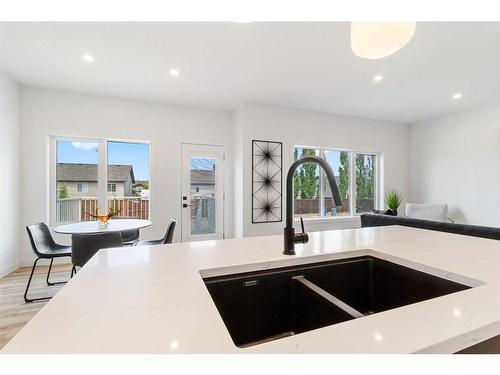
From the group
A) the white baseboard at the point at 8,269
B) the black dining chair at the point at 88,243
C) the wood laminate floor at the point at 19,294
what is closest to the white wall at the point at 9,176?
the white baseboard at the point at 8,269

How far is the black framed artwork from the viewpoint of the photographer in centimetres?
409

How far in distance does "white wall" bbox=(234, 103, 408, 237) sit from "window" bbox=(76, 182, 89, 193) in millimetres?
2439

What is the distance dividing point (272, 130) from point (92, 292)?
390 centimetres

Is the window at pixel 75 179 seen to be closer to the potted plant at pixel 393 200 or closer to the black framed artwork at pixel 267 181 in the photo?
the black framed artwork at pixel 267 181

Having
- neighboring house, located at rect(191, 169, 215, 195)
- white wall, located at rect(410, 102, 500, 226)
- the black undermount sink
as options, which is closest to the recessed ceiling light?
neighboring house, located at rect(191, 169, 215, 195)

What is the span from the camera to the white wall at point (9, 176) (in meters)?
2.99

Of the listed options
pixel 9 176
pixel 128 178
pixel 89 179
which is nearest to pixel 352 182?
pixel 128 178

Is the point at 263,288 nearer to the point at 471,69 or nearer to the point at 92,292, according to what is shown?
the point at 92,292

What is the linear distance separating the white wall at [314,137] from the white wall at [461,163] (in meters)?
0.33

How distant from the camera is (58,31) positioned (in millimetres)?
2215

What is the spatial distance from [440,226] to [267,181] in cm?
245

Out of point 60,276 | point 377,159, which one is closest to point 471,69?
point 377,159

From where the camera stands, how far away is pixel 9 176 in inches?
123

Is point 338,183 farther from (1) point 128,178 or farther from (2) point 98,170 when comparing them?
(2) point 98,170
